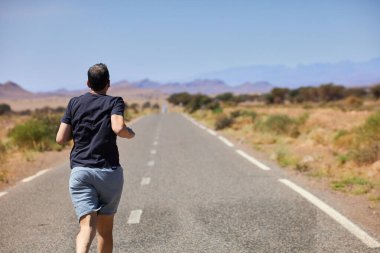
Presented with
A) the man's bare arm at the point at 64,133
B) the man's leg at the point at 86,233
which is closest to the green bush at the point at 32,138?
the man's bare arm at the point at 64,133

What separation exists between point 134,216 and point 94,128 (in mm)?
3430

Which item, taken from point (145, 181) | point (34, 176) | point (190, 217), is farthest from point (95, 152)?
point (34, 176)

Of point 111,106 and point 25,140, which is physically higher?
point 111,106

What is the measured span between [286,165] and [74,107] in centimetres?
927

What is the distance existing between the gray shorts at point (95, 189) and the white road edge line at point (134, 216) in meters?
2.86

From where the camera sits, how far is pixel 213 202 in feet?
26.9

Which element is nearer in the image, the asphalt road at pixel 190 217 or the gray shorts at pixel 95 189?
the gray shorts at pixel 95 189

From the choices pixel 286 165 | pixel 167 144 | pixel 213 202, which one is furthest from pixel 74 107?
pixel 167 144

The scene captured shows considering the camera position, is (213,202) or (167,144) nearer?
(213,202)

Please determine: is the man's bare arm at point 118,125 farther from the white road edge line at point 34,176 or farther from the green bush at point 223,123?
the green bush at point 223,123

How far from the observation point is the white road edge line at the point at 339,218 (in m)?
5.78

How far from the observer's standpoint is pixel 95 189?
416cm

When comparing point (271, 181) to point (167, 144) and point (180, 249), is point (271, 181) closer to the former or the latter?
point (180, 249)

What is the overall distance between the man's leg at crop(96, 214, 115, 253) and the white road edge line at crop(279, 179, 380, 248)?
293 cm
